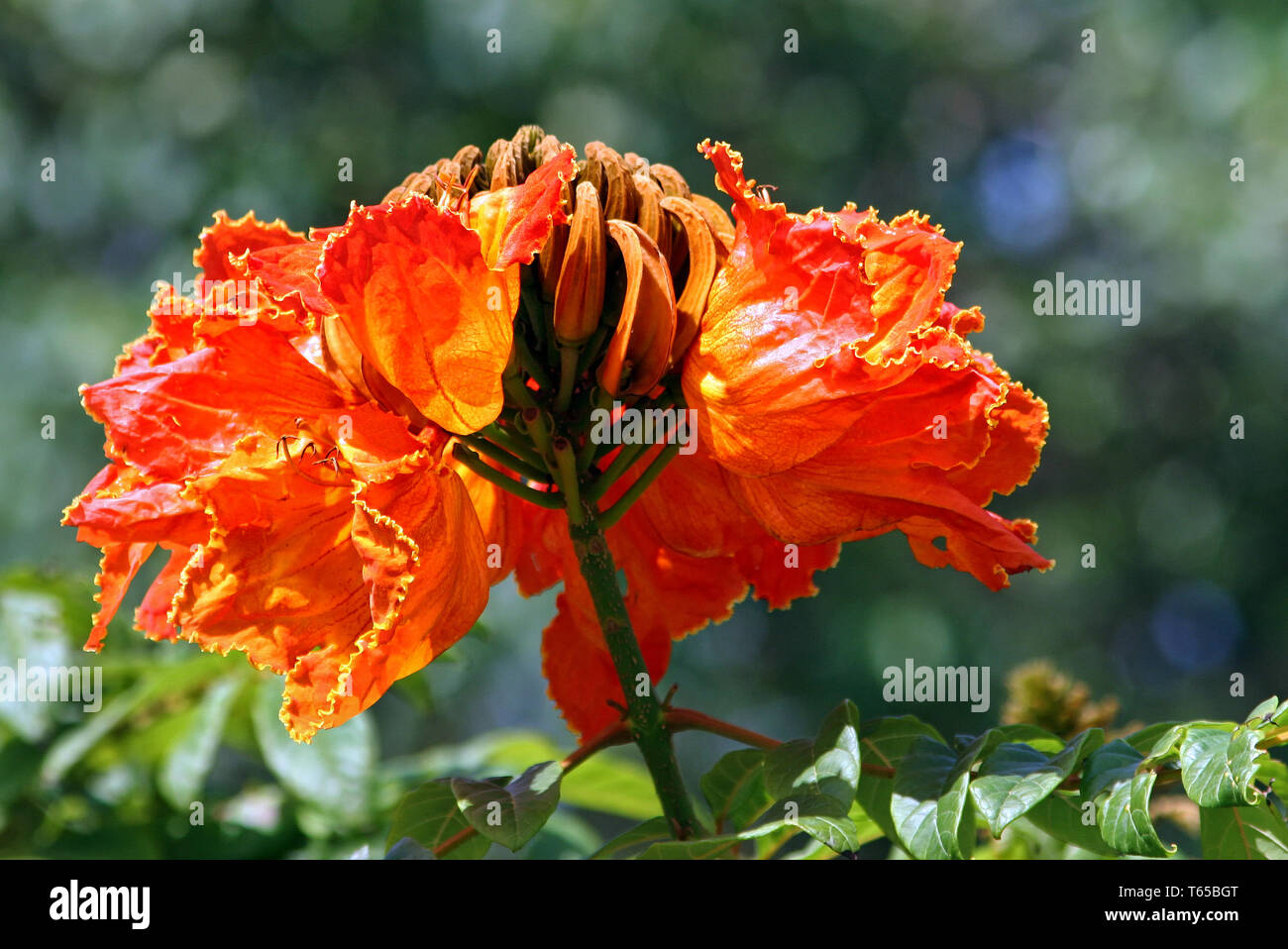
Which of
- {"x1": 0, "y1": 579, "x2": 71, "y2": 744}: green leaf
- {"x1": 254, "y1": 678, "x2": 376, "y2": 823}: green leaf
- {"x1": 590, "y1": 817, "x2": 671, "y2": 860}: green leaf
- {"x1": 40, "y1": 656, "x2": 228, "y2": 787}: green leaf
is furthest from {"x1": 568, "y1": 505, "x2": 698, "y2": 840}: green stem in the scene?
{"x1": 0, "y1": 579, "x2": 71, "y2": 744}: green leaf

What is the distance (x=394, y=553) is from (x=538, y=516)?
0.39 metres

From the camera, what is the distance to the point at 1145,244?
7.39 metres

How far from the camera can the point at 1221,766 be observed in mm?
1148

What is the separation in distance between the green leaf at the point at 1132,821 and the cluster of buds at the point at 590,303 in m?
0.59

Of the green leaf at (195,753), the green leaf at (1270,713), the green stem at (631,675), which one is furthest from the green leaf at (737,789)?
the green leaf at (195,753)

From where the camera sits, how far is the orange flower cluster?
1.28m

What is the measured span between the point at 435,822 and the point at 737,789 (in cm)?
34

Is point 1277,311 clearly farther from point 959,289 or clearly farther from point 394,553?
point 394,553

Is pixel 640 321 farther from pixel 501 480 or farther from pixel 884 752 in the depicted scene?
pixel 884 752

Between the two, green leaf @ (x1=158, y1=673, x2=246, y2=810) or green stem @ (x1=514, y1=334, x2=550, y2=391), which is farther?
green leaf @ (x1=158, y1=673, x2=246, y2=810)

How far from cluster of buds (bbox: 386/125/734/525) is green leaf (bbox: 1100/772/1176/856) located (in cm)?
59

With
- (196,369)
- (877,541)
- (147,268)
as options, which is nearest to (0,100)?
(147,268)

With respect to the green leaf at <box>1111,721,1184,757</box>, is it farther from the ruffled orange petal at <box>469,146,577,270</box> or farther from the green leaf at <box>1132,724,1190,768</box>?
the ruffled orange petal at <box>469,146,577,270</box>

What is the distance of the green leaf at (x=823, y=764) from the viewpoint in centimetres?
125
